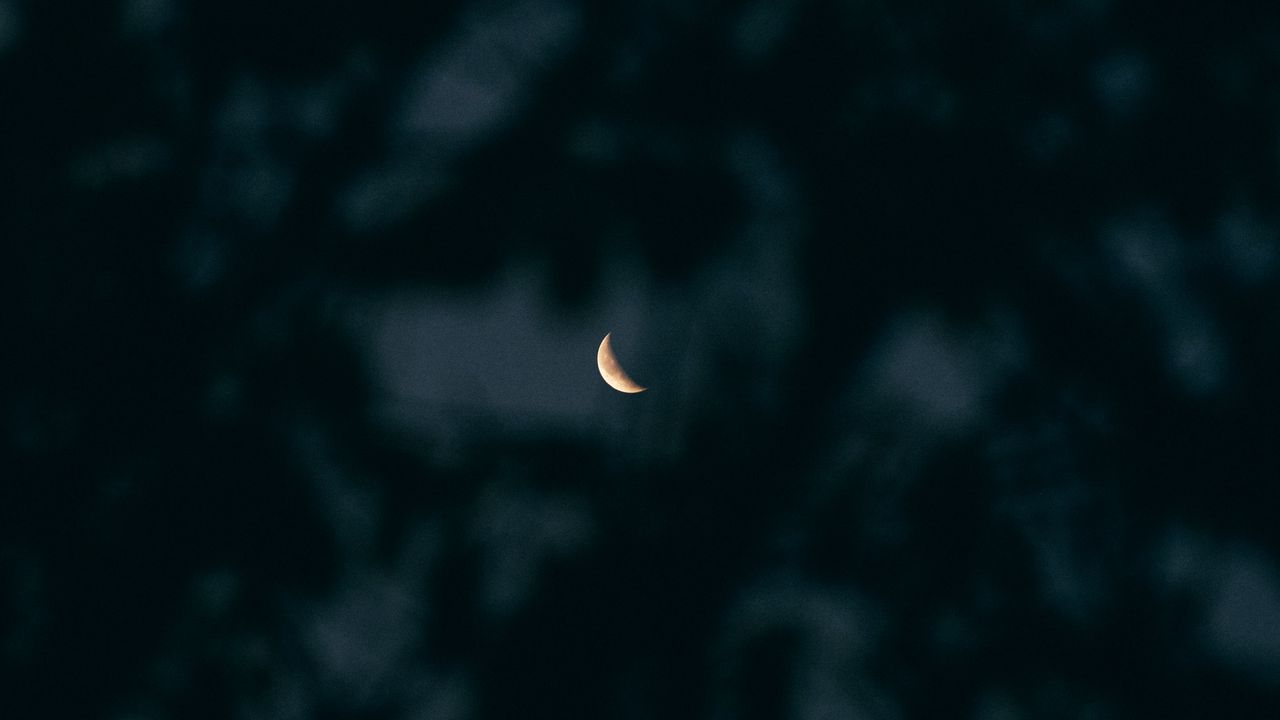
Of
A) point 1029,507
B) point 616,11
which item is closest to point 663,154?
point 616,11

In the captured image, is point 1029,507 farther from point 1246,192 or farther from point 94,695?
point 94,695

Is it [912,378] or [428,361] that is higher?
[428,361]

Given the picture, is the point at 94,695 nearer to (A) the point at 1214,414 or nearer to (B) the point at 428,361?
(B) the point at 428,361

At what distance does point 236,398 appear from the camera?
2193mm

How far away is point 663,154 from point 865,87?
45 cm

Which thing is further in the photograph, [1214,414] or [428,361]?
[428,361]

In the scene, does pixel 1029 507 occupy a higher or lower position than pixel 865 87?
lower

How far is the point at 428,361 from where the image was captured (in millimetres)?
2221

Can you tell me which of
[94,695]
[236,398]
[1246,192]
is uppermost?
[1246,192]

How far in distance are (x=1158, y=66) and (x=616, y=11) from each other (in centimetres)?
116

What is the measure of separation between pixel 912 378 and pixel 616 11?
1.02m

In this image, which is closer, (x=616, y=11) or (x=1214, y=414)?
(x=1214, y=414)

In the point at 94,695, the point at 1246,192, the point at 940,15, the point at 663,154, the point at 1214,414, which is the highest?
the point at 940,15

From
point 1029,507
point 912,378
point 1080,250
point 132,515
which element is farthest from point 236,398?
point 1080,250
